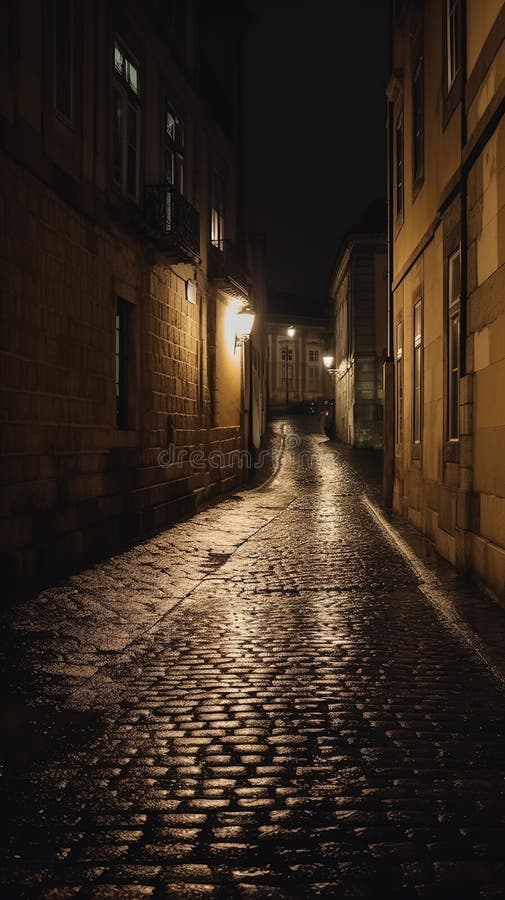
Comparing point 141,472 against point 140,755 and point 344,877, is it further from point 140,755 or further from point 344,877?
point 344,877

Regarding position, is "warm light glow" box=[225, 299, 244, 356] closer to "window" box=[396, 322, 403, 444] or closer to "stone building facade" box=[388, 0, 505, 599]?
"stone building facade" box=[388, 0, 505, 599]

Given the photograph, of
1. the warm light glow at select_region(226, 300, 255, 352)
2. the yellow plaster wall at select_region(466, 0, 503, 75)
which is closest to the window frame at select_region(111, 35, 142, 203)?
the yellow plaster wall at select_region(466, 0, 503, 75)

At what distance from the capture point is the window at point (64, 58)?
31.4ft

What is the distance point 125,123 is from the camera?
12.6 m

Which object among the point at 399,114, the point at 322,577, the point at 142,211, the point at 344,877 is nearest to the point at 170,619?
the point at 322,577

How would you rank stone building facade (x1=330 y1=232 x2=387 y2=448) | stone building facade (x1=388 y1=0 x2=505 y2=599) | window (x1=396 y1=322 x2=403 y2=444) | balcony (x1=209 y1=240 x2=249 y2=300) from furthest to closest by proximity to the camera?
stone building facade (x1=330 y1=232 x2=387 y2=448) → balcony (x1=209 y1=240 x2=249 y2=300) → window (x1=396 y1=322 x2=403 y2=444) → stone building facade (x1=388 y1=0 x2=505 y2=599)

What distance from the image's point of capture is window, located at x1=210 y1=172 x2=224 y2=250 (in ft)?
64.2

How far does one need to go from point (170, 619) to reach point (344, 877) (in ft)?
14.9

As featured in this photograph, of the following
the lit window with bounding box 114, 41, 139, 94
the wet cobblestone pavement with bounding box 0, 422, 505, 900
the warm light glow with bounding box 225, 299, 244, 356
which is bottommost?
the wet cobblestone pavement with bounding box 0, 422, 505, 900

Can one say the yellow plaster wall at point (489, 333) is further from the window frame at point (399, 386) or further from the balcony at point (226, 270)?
the balcony at point (226, 270)

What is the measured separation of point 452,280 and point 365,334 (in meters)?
25.2

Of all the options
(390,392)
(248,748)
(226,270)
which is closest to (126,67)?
(226,270)

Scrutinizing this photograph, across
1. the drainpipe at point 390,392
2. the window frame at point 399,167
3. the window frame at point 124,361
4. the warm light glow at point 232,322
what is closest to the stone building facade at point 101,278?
the window frame at point 124,361

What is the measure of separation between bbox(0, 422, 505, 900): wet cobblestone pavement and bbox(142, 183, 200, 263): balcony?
652 centimetres
